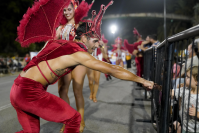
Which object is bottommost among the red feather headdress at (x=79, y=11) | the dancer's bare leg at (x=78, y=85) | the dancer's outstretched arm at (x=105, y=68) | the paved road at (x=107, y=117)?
the paved road at (x=107, y=117)

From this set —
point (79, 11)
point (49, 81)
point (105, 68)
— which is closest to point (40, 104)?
point (49, 81)

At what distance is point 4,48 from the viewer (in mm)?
16703

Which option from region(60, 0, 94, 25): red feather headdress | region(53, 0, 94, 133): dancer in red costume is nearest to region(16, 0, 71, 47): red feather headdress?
region(53, 0, 94, 133): dancer in red costume

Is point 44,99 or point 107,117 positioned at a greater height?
point 44,99

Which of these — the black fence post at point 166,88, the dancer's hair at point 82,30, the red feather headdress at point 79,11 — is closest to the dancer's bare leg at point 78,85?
the dancer's hair at point 82,30

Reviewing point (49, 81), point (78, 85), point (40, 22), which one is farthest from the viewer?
point (78, 85)

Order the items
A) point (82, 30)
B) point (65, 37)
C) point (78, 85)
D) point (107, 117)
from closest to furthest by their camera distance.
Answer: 1. point (82, 30)
2. point (65, 37)
3. point (78, 85)
4. point (107, 117)

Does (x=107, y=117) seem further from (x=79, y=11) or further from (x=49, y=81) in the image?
(x=79, y=11)

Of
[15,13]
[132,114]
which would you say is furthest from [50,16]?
[15,13]

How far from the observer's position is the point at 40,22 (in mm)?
1882

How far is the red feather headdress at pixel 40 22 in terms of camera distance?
5.81ft

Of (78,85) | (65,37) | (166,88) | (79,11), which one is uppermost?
(79,11)

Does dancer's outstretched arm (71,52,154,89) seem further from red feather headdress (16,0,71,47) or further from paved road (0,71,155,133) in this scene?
paved road (0,71,155,133)

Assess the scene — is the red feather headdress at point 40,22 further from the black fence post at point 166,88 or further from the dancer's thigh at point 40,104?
the black fence post at point 166,88
